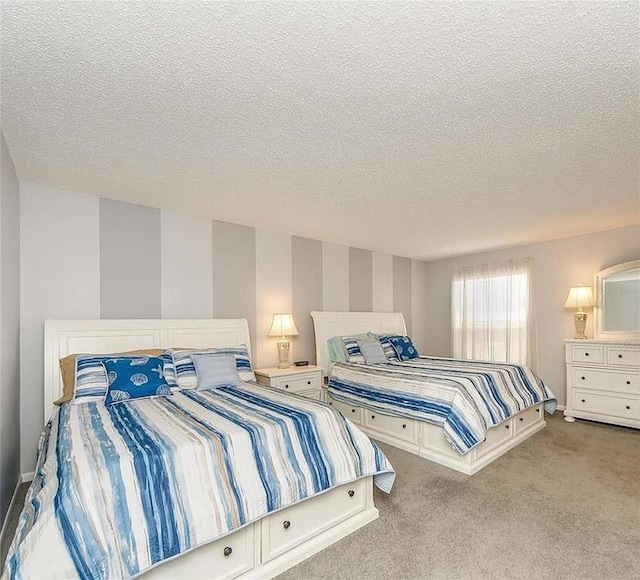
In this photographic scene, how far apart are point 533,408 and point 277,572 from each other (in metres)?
3.20

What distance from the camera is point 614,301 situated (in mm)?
4297

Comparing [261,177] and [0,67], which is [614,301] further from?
[0,67]

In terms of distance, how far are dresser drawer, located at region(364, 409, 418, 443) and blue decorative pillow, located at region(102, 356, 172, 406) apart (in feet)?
6.68

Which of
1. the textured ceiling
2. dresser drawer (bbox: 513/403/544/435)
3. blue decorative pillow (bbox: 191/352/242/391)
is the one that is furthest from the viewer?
dresser drawer (bbox: 513/403/544/435)

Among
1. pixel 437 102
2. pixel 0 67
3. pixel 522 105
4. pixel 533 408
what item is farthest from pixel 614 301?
pixel 0 67

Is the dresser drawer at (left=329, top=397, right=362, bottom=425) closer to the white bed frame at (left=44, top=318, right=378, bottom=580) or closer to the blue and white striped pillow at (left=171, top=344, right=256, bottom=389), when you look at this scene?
the blue and white striped pillow at (left=171, top=344, right=256, bottom=389)

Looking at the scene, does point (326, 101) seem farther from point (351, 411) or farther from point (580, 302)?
point (580, 302)

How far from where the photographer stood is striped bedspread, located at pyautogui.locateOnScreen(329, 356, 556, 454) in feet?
9.85

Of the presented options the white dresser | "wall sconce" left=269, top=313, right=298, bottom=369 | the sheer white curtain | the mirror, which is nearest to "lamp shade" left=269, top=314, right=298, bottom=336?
"wall sconce" left=269, top=313, right=298, bottom=369

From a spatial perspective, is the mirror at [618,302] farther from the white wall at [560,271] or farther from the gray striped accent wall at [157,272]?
the gray striped accent wall at [157,272]

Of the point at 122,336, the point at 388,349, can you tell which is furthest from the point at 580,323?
the point at 122,336

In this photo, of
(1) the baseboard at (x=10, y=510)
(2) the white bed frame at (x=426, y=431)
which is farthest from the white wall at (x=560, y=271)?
(1) the baseboard at (x=10, y=510)

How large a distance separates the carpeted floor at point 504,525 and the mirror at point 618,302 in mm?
1564

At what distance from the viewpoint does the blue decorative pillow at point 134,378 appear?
2.53 m
